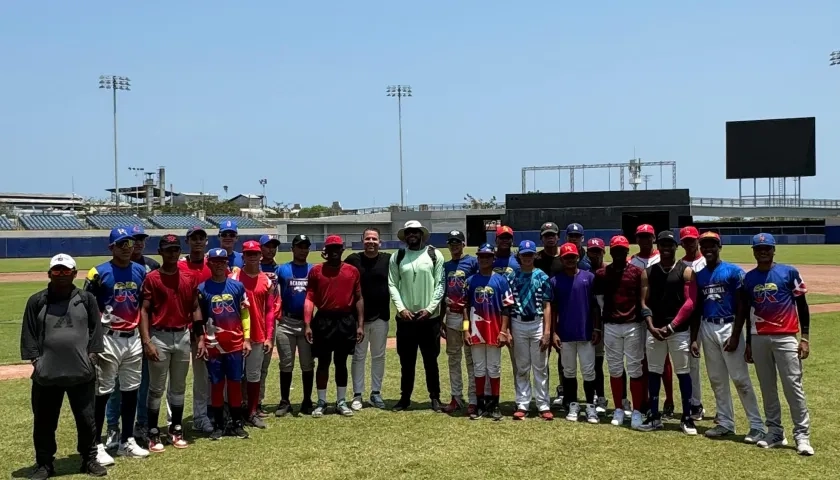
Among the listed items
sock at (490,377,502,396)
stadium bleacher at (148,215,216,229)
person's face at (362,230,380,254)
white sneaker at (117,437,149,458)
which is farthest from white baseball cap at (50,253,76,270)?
stadium bleacher at (148,215,216,229)

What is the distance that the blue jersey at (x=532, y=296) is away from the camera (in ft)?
24.7

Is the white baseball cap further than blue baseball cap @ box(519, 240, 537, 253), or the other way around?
blue baseball cap @ box(519, 240, 537, 253)

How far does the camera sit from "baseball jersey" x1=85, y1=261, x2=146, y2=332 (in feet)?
20.6

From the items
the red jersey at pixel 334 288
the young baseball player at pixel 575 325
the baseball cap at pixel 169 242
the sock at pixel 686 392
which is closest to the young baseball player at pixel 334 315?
the red jersey at pixel 334 288

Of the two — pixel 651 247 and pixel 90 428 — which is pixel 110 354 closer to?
pixel 90 428

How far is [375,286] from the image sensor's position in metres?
8.18

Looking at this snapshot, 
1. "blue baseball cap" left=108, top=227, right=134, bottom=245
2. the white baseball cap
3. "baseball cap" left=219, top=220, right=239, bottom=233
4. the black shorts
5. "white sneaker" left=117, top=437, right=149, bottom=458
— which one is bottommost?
"white sneaker" left=117, top=437, right=149, bottom=458

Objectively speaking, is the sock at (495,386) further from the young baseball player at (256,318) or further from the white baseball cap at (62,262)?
the white baseball cap at (62,262)

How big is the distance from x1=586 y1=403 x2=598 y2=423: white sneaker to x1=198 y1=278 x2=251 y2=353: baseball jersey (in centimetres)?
362

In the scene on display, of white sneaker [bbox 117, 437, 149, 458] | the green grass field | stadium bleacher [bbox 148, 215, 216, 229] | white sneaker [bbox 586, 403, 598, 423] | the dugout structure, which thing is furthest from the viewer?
stadium bleacher [bbox 148, 215, 216, 229]

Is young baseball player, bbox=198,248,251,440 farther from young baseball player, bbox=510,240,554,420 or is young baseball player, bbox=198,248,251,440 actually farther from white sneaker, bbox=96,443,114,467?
young baseball player, bbox=510,240,554,420

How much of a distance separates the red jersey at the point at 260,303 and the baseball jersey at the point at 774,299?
4.70 m

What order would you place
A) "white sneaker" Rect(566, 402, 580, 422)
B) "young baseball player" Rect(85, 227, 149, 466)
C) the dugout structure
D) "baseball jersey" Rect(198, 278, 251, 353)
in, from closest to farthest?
1. "young baseball player" Rect(85, 227, 149, 466)
2. "baseball jersey" Rect(198, 278, 251, 353)
3. "white sneaker" Rect(566, 402, 580, 422)
4. the dugout structure

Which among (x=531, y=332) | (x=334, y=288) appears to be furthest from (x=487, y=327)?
(x=334, y=288)
